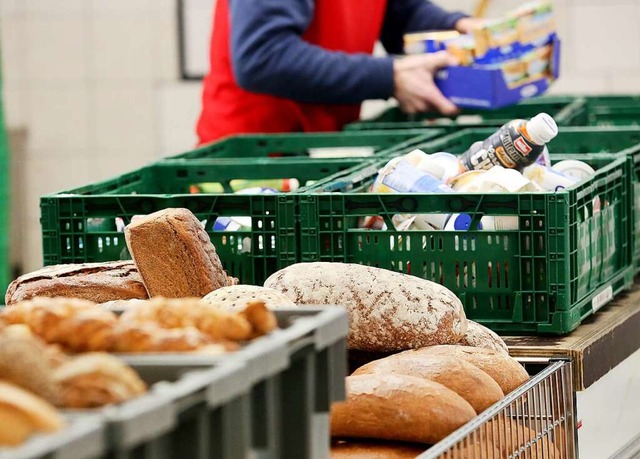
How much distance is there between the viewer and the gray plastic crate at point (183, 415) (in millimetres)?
1008

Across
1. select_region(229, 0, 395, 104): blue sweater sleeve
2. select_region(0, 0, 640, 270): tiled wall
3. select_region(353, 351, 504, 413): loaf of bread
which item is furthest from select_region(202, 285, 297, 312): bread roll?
select_region(0, 0, 640, 270): tiled wall

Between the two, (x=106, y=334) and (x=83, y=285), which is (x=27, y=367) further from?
(x=83, y=285)

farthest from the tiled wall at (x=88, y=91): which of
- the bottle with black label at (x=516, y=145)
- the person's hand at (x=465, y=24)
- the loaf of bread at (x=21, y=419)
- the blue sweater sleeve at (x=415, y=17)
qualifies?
the loaf of bread at (x=21, y=419)

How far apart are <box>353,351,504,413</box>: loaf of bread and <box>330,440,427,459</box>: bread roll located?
0.12 meters

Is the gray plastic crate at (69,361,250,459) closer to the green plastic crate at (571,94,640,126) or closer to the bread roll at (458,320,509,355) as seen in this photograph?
the bread roll at (458,320,509,355)

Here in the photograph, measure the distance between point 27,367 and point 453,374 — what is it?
919 mm

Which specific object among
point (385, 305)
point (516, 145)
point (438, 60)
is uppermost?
point (438, 60)

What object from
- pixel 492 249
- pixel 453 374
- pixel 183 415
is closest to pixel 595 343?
pixel 492 249

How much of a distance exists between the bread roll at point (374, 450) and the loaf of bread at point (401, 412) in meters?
0.01

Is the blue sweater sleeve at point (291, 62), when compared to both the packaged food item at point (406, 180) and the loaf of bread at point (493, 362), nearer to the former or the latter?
the packaged food item at point (406, 180)

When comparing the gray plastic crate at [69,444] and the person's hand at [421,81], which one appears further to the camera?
the person's hand at [421,81]

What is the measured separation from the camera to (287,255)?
2.54 m

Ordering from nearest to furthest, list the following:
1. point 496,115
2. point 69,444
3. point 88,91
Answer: point 69,444, point 496,115, point 88,91

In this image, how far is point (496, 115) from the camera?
173 inches
